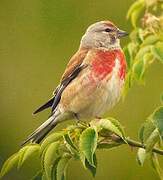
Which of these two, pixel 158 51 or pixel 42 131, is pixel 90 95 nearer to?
pixel 42 131

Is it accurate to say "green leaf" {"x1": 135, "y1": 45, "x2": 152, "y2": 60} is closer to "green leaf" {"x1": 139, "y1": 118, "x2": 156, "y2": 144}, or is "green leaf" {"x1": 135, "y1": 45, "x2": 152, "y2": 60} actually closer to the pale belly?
"green leaf" {"x1": 139, "y1": 118, "x2": 156, "y2": 144}

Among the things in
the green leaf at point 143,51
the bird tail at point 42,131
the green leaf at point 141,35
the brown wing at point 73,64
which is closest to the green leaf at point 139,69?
the green leaf at point 143,51

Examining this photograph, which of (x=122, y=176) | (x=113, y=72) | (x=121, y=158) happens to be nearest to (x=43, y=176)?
(x=113, y=72)

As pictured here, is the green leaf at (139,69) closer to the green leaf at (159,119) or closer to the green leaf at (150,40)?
the green leaf at (150,40)

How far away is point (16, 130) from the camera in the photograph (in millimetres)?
6023

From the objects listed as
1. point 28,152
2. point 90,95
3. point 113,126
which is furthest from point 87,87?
point 113,126

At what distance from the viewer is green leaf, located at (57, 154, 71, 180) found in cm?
251

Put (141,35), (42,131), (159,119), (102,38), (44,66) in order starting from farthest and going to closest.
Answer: (44,66)
(102,38)
(42,131)
(141,35)
(159,119)

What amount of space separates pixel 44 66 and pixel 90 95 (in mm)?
2476

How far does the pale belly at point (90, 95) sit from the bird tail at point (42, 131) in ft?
0.24

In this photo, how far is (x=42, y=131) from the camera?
11.9 ft

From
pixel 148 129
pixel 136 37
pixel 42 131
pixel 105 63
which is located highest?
pixel 136 37

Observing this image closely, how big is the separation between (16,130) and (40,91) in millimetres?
326

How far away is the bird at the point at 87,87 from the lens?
11.9 ft
